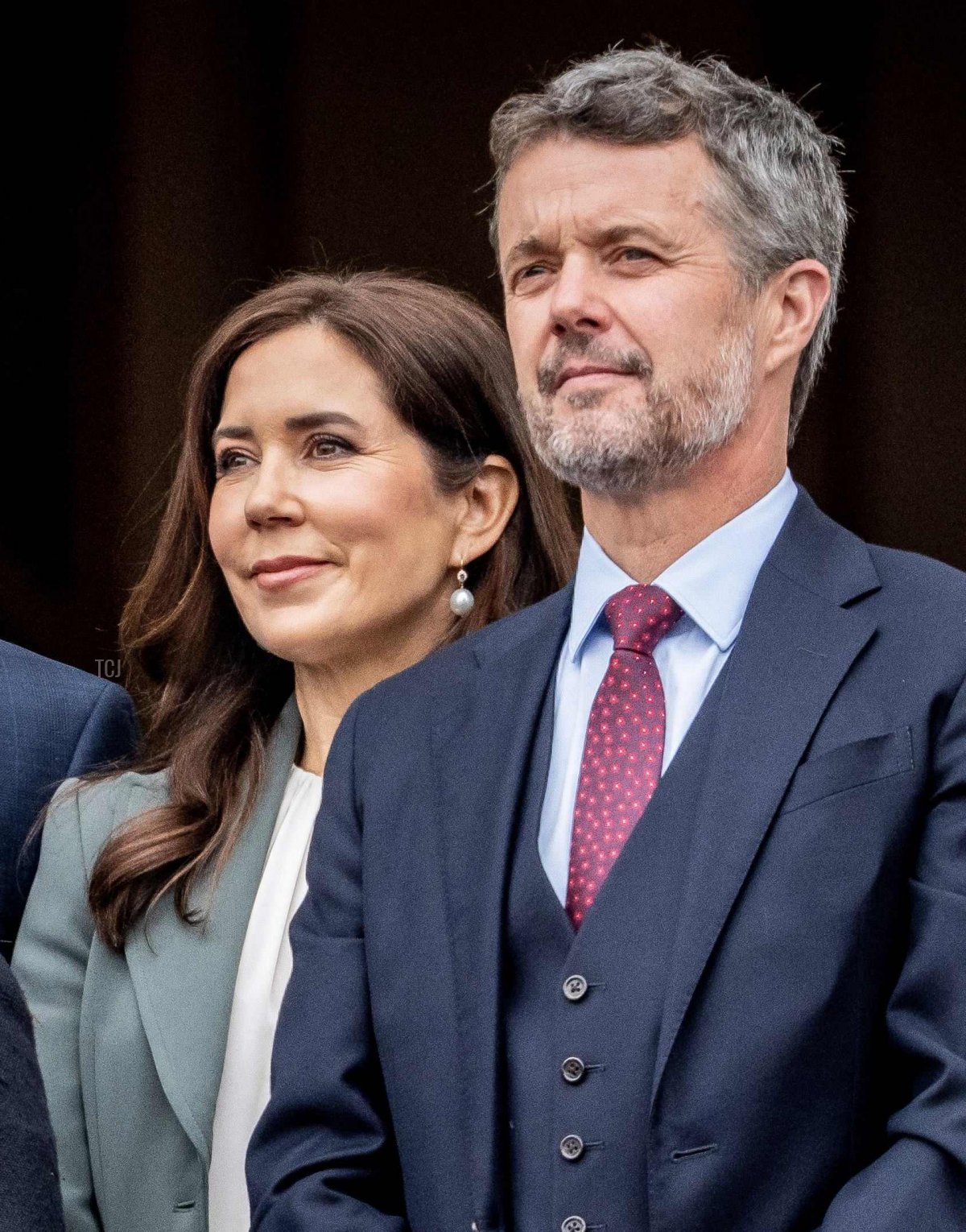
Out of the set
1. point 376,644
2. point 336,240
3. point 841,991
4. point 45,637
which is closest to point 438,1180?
point 841,991

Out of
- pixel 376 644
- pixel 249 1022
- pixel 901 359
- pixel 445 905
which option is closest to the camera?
pixel 445 905

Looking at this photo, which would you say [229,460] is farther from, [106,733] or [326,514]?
[106,733]

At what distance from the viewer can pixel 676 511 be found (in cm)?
164

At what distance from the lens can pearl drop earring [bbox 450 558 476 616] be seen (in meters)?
2.21

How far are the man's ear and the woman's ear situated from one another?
2.08 feet

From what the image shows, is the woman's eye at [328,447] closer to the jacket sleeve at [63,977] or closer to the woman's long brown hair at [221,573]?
the woman's long brown hair at [221,573]

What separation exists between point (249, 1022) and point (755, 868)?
2.51 feet

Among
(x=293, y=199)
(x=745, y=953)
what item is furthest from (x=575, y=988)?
(x=293, y=199)

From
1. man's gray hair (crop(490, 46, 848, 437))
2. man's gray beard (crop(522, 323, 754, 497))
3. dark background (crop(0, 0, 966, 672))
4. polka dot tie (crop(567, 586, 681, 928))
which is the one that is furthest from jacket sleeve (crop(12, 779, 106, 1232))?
dark background (crop(0, 0, 966, 672))

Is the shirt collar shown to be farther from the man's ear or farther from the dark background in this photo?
the dark background

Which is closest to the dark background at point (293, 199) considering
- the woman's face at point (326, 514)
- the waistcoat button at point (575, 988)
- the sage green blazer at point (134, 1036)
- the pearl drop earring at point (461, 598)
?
the woman's face at point (326, 514)

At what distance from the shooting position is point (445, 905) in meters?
1.57

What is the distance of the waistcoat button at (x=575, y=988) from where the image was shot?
1463mm

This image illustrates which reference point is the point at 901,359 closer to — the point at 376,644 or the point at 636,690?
the point at 376,644
